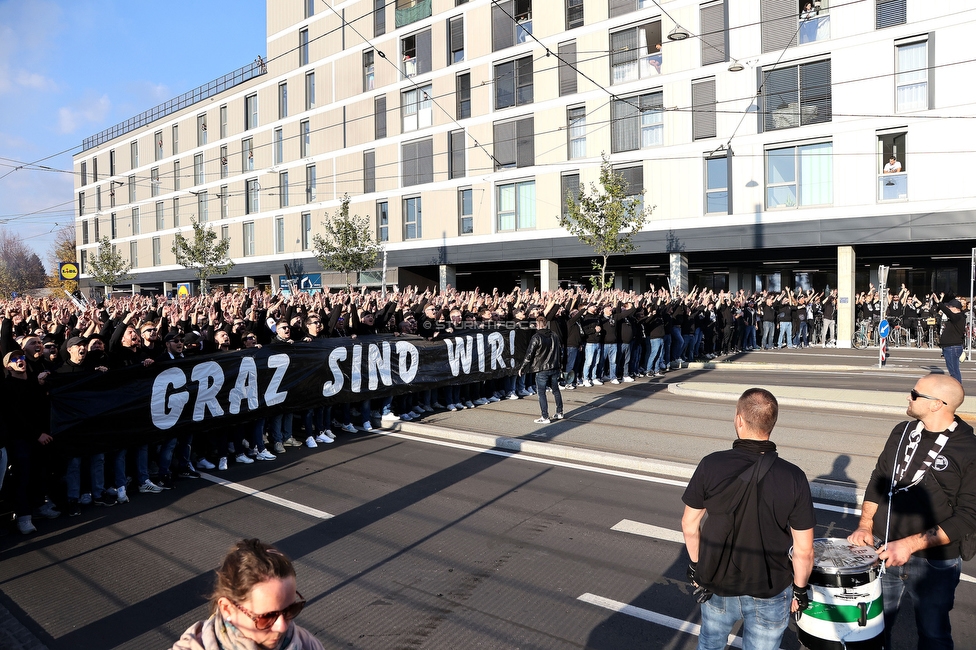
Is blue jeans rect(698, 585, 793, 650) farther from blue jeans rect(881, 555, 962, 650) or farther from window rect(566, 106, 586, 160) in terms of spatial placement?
window rect(566, 106, 586, 160)

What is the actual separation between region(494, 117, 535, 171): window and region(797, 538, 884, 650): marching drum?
31784 millimetres

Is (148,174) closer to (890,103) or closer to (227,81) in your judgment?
(227,81)

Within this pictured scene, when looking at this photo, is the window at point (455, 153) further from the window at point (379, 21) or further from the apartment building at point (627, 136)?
the window at point (379, 21)

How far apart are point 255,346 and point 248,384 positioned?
67cm

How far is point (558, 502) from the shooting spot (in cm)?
749

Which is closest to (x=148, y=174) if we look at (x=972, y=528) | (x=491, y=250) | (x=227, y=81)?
(x=227, y=81)

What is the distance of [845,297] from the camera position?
27.0 metres

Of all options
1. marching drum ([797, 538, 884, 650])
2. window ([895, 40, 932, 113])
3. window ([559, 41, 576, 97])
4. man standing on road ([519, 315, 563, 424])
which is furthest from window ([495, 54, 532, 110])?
marching drum ([797, 538, 884, 650])

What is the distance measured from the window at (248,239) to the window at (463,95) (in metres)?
21.2

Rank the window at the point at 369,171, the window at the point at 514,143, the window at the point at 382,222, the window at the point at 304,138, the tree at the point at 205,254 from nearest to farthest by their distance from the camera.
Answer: the window at the point at 514,143, the window at the point at 382,222, the window at the point at 369,171, the window at the point at 304,138, the tree at the point at 205,254

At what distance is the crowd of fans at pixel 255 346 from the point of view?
24.6 feet

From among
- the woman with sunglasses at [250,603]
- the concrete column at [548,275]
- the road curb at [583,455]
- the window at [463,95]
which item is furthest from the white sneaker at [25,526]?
the window at [463,95]

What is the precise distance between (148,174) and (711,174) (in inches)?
2005

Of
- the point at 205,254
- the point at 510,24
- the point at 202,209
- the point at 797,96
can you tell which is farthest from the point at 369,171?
the point at 797,96
